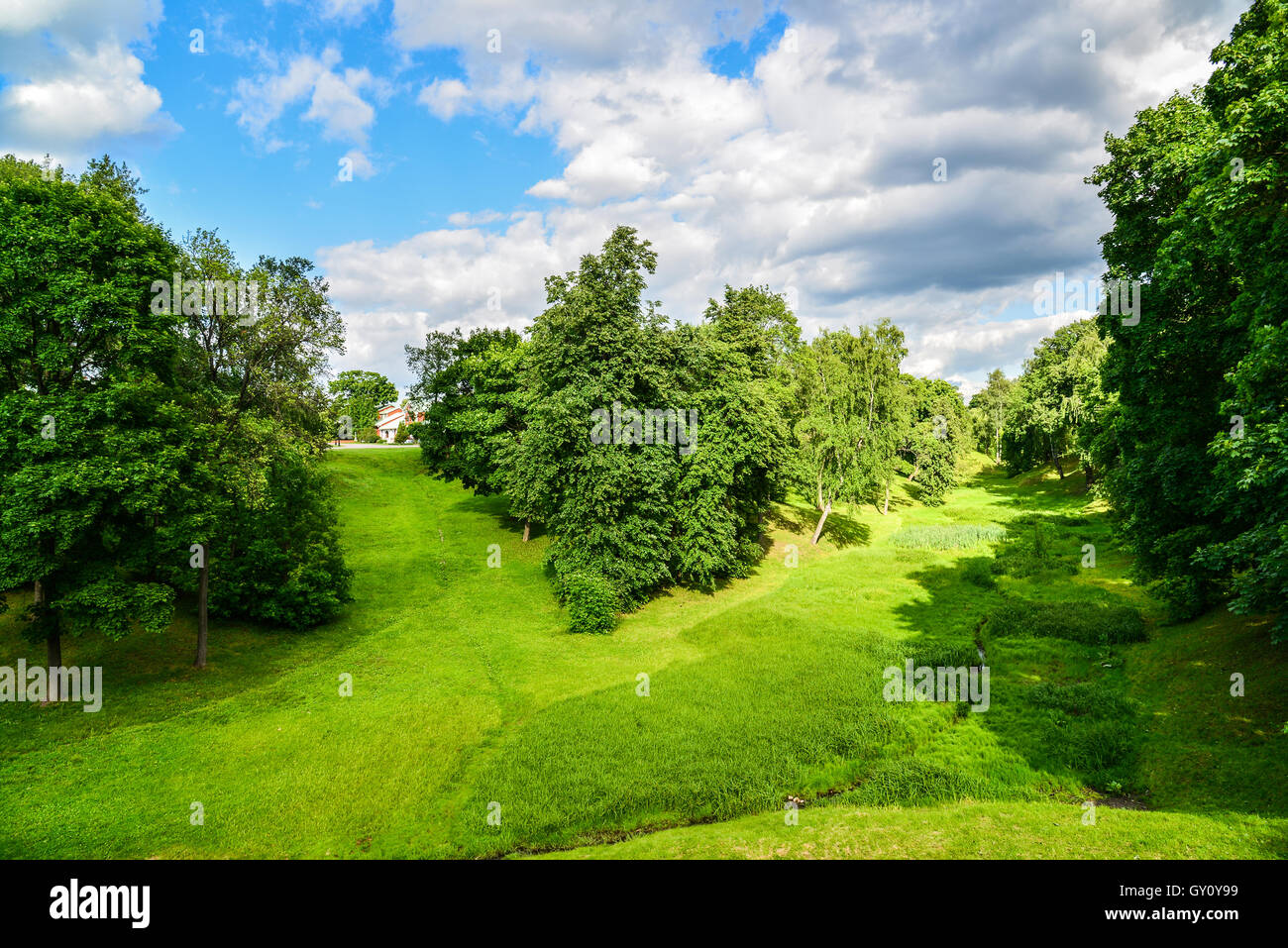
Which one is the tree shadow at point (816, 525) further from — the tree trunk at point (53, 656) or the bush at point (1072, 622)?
the tree trunk at point (53, 656)

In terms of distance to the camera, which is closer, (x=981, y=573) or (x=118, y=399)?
(x=118, y=399)

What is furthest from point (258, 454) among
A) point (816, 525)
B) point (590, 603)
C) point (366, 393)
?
point (366, 393)

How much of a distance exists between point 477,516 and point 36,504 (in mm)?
35191

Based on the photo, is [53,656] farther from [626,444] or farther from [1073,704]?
[1073,704]

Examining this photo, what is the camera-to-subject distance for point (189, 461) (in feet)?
65.4

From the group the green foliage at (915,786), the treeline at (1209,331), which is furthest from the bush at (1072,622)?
Result: the green foliage at (915,786)

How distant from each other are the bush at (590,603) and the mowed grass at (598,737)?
0.94 meters

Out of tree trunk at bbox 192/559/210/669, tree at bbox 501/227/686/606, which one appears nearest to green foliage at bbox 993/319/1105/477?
tree at bbox 501/227/686/606

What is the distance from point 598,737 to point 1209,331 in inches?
942

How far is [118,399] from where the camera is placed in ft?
58.9

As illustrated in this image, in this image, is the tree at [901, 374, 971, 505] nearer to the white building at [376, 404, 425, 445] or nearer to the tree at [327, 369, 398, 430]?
the tree at [327, 369, 398, 430]

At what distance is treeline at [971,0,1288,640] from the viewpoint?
39.9ft

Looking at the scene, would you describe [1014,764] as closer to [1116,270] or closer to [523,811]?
[523,811]
